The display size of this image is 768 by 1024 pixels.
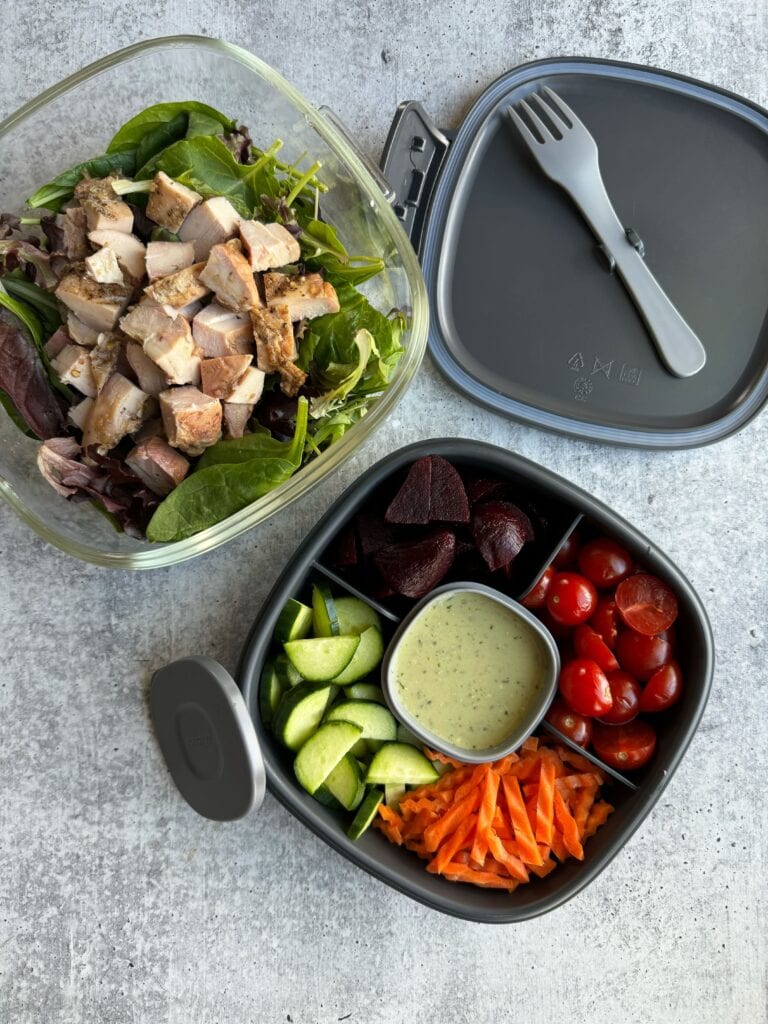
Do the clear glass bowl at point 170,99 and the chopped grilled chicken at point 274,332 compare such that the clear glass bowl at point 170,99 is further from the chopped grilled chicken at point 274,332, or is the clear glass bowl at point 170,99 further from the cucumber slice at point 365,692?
the cucumber slice at point 365,692

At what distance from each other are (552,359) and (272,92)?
0.68 meters

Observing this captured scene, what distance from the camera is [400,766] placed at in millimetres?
1467

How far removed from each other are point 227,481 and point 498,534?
0.46 meters

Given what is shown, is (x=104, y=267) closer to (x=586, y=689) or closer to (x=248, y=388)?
(x=248, y=388)

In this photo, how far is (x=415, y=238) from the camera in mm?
1590

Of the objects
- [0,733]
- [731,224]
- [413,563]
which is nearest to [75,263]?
[413,563]

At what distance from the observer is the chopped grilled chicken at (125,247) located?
1.24 meters

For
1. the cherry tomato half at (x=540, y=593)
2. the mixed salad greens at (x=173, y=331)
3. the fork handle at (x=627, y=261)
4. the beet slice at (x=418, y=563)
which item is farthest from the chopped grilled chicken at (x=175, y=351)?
the fork handle at (x=627, y=261)

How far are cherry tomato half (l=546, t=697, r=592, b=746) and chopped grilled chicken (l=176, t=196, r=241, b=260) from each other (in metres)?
0.97

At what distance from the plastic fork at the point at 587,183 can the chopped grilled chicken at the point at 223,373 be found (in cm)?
74

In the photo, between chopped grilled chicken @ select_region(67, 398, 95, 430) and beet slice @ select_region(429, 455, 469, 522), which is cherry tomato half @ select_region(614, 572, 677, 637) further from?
chopped grilled chicken @ select_region(67, 398, 95, 430)

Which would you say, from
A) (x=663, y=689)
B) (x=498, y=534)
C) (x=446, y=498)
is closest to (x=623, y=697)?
(x=663, y=689)

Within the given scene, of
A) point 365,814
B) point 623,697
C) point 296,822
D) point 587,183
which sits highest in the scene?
point 587,183

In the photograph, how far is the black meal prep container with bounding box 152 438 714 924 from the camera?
1.40 metres
